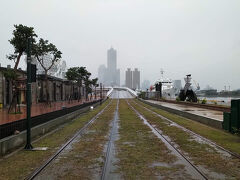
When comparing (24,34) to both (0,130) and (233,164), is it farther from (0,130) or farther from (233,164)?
(233,164)

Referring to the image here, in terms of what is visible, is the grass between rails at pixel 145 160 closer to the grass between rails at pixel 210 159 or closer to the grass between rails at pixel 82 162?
the grass between rails at pixel 82 162

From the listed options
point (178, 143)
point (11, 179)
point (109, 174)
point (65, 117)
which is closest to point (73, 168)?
point (109, 174)

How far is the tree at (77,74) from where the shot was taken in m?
64.1

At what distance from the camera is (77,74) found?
6731cm

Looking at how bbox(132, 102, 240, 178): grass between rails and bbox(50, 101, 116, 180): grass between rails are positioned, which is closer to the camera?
bbox(50, 101, 116, 180): grass between rails

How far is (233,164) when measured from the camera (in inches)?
308

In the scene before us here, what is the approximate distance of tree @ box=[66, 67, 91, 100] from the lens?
210 feet

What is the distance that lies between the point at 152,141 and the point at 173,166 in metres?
4.36

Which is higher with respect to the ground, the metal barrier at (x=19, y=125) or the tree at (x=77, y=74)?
the tree at (x=77, y=74)

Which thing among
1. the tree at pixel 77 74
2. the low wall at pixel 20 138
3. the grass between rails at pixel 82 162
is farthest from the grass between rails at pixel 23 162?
the tree at pixel 77 74

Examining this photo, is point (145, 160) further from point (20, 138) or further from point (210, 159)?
point (20, 138)

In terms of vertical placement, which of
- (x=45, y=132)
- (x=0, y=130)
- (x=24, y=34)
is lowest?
(x=45, y=132)

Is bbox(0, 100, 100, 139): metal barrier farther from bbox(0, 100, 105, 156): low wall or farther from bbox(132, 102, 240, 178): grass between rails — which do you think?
bbox(132, 102, 240, 178): grass between rails

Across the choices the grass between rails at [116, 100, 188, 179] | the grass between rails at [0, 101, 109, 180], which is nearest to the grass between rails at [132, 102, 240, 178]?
the grass between rails at [116, 100, 188, 179]
